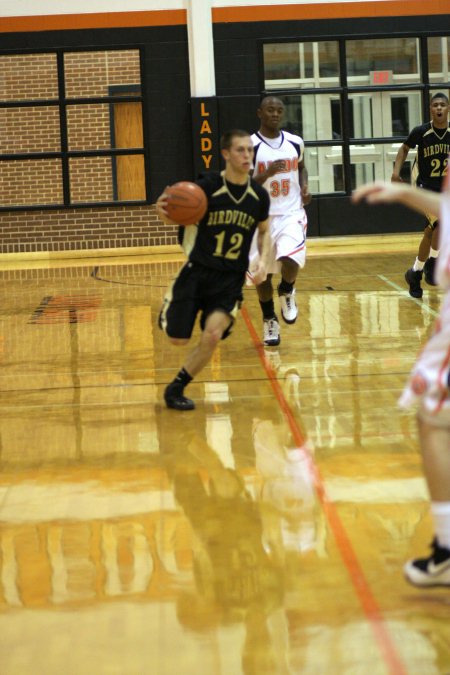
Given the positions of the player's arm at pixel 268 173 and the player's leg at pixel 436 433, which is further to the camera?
the player's arm at pixel 268 173

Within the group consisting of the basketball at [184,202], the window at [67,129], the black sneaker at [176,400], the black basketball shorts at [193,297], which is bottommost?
the black sneaker at [176,400]

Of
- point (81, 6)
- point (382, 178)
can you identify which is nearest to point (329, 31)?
point (382, 178)

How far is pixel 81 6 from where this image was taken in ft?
53.0

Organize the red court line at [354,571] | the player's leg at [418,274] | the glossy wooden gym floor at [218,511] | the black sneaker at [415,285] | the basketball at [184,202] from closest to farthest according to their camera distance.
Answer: the red court line at [354,571] < the glossy wooden gym floor at [218,511] < the basketball at [184,202] < the player's leg at [418,274] < the black sneaker at [415,285]

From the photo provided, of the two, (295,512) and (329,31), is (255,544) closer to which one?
(295,512)

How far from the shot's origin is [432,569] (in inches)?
130

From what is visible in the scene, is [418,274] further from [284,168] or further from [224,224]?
[224,224]

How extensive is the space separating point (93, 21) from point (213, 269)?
11065 millimetres

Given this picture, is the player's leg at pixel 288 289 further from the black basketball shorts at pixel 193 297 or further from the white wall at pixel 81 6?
the white wall at pixel 81 6

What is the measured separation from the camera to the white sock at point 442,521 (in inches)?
129

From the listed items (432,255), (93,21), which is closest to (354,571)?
(432,255)

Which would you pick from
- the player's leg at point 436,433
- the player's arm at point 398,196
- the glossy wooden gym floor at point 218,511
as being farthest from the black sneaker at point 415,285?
the player's leg at point 436,433

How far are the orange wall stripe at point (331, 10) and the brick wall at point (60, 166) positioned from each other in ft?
7.10

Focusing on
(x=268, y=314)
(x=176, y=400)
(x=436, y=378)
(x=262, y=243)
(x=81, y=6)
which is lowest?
(x=176, y=400)
